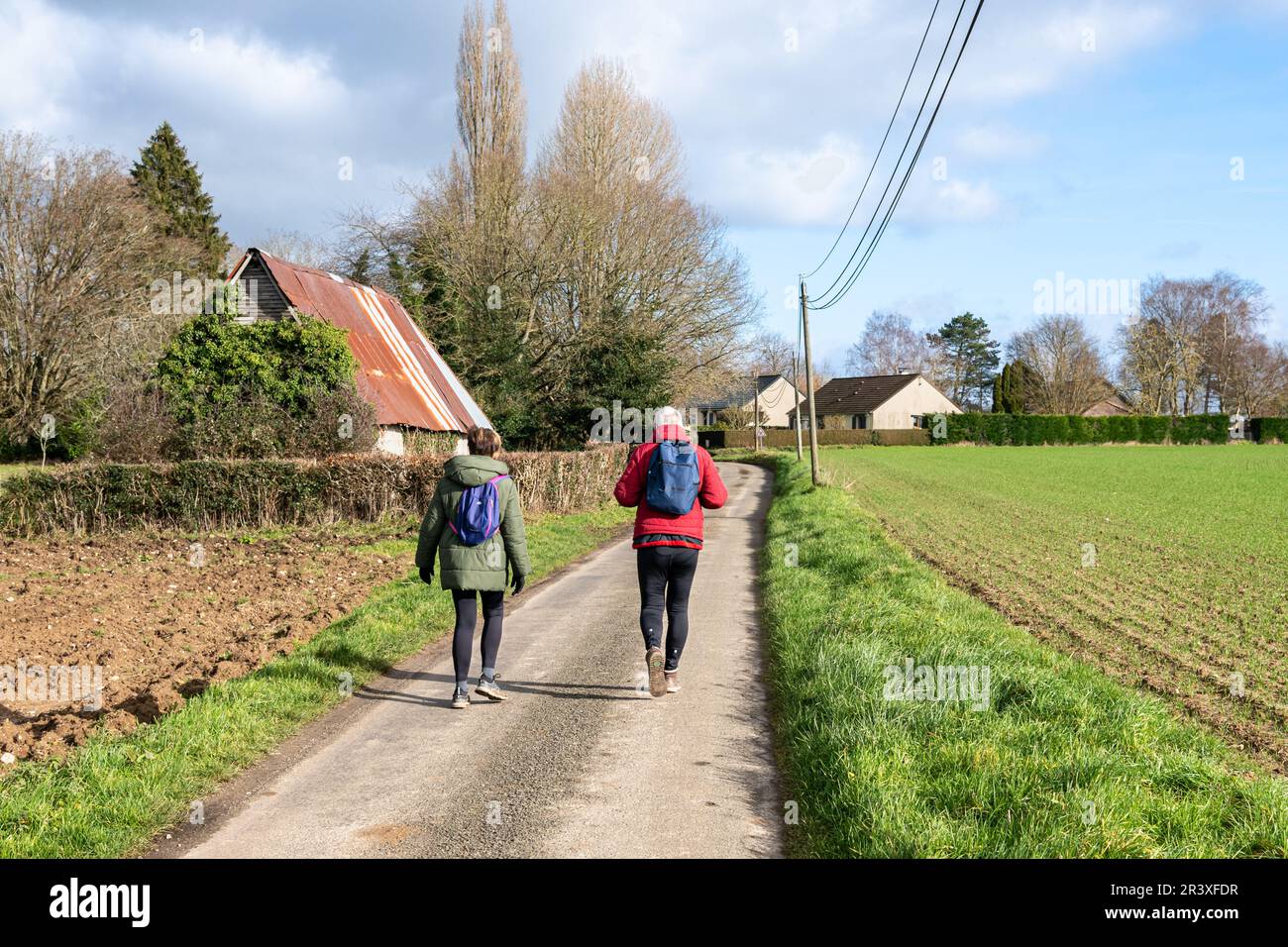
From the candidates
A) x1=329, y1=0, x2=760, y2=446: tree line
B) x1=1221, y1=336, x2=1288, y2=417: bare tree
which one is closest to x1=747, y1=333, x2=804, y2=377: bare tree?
x1=329, y1=0, x2=760, y2=446: tree line

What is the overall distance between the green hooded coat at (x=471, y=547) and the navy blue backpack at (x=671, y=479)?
994 millimetres

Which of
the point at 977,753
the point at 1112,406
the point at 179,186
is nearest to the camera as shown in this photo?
the point at 977,753

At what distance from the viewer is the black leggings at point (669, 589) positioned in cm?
689

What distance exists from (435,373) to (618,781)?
90.5 feet

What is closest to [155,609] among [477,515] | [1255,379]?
[477,515]

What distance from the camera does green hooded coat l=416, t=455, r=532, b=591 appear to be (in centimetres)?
675

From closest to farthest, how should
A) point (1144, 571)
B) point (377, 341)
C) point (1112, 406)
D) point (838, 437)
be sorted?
point (1144, 571) < point (377, 341) < point (838, 437) < point (1112, 406)

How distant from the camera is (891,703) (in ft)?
19.2

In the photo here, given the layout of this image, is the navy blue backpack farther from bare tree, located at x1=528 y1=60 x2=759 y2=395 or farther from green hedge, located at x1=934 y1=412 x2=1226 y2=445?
green hedge, located at x1=934 y1=412 x2=1226 y2=445

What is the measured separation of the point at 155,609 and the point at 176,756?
5.74 m

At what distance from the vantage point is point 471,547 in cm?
678

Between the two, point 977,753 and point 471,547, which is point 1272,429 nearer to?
point 977,753

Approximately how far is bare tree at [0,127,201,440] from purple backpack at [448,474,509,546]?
3321 cm
